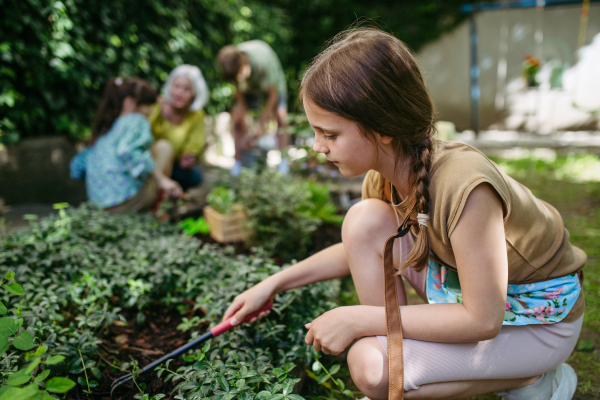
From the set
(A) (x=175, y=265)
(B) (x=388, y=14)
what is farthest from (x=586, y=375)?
(B) (x=388, y=14)

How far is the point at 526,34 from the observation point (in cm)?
816

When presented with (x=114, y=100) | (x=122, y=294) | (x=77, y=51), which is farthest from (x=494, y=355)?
(x=77, y=51)

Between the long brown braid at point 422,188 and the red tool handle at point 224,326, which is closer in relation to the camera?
the long brown braid at point 422,188

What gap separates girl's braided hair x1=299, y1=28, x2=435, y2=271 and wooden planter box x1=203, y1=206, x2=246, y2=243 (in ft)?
5.82

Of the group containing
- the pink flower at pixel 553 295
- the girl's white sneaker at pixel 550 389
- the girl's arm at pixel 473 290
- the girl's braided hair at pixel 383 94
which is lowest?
the girl's white sneaker at pixel 550 389

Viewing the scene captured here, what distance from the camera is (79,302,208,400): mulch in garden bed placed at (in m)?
1.37

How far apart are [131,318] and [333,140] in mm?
1249

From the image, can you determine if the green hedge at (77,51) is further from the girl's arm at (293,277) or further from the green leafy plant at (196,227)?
the girl's arm at (293,277)

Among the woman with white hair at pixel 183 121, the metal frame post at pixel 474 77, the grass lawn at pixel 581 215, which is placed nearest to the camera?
the grass lawn at pixel 581 215

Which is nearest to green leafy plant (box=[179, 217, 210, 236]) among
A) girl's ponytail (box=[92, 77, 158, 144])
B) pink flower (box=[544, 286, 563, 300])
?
girl's ponytail (box=[92, 77, 158, 144])

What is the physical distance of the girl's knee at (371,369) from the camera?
43.6 inches

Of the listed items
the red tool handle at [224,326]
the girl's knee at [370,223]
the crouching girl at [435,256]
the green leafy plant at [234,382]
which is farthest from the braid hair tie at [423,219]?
the red tool handle at [224,326]

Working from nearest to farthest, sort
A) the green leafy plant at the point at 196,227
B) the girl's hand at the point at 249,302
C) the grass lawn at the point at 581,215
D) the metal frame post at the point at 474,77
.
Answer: the girl's hand at the point at 249,302, the grass lawn at the point at 581,215, the green leafy plant at the point at 196,227, the metal frame post at the point at 474,77

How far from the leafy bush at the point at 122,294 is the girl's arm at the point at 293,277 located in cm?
11
